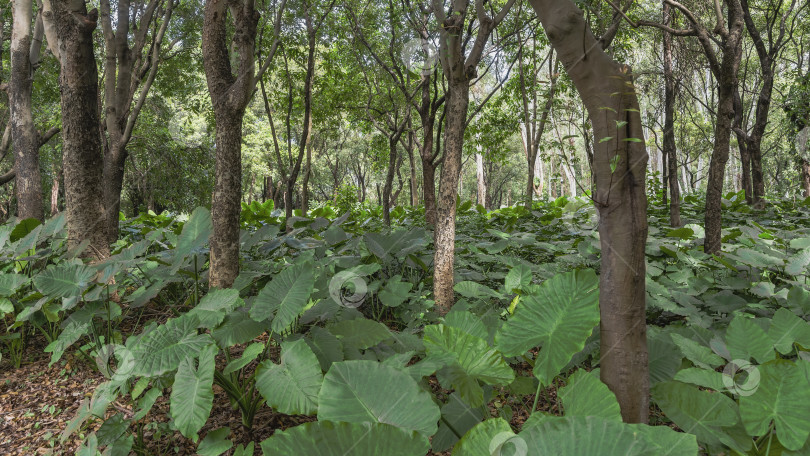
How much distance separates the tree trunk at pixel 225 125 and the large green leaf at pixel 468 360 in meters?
1.92

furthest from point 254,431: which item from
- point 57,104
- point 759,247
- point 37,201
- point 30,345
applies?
point 57,104

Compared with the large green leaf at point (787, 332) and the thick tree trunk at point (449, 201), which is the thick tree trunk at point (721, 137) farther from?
the large green leaf at point (787, 332)

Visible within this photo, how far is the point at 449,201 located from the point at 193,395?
7.56 feet

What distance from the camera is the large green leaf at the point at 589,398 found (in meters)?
1.07

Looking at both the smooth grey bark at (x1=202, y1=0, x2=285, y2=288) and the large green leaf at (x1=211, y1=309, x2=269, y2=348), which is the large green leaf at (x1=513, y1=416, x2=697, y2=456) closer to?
the large green leaf at (x1=211, y1=309, x2=269, y2=348)

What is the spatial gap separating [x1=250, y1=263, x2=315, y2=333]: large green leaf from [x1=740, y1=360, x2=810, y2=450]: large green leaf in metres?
1.33

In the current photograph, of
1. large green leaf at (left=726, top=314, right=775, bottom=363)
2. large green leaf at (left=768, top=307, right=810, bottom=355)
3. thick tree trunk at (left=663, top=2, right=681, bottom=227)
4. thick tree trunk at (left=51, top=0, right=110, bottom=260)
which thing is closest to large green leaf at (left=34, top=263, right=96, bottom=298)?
thick tree trunk at (left=51, top=0, right=110, bottom=260)

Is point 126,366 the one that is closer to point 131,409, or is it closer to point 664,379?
point 131,409

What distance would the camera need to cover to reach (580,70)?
1.33 m

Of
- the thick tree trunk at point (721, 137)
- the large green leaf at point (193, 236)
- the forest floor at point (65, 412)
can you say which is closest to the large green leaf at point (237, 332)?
the forest floor at point (65, 412)

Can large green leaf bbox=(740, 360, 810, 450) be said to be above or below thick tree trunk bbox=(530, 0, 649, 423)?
below

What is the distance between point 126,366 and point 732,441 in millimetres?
1856

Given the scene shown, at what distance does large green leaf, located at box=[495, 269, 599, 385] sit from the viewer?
1192 mm

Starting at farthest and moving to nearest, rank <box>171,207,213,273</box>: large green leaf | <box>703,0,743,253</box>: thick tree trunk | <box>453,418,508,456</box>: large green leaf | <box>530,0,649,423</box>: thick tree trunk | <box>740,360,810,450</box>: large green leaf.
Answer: <box>703,0,743,253</box>: thick tree trunk → <box>171,207,213,273</box>: large green leaf → <box>530,0,649,423</box>: thick tree trunk → <box>740,360,810,450</box>: large green leaf → <box>453,418,508,456</box>: large green leaf
